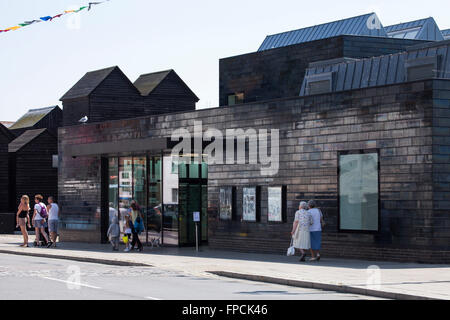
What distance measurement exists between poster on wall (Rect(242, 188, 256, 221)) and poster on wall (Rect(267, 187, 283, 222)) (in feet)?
2.23

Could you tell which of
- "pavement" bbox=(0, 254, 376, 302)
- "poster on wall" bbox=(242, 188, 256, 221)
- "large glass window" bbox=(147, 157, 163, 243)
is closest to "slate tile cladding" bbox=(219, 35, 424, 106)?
"large glass window" bbox=(147, 157, 163, 243)

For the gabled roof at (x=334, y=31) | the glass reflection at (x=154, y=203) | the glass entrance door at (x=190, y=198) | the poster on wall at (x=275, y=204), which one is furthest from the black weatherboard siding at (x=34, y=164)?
the poster on wall at (x=275, y=204)

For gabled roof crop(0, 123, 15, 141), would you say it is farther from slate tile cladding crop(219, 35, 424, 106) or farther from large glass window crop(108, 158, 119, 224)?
large glass window crop(108, 158, 119, 224)

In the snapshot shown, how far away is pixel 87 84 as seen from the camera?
48.3m

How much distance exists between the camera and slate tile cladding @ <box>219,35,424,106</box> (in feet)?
110

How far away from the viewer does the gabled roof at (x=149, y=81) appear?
5098cm

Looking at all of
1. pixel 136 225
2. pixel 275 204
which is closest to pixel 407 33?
pixel 275 204

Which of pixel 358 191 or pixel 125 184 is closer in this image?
pixel 358 191

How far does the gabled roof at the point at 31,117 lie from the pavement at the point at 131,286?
36686 mm

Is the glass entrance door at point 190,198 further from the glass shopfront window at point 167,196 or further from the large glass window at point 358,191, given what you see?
the large glass window at point 358,191

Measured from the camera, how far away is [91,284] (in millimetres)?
15859

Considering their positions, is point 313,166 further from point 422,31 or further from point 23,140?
point 23,140

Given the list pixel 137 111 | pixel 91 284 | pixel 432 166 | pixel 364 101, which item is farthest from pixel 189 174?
pixel 137 111

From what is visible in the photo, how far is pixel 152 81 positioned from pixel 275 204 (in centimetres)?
2815
